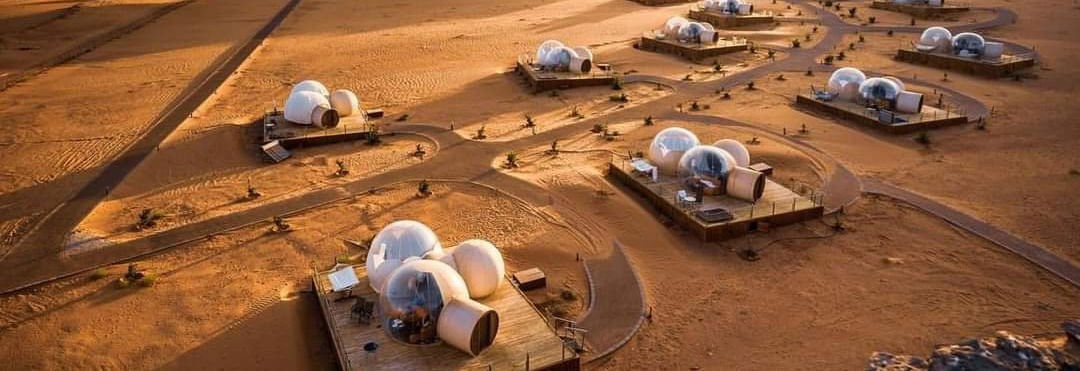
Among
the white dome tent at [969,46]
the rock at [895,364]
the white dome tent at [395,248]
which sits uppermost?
the white dome tent at [969,46]

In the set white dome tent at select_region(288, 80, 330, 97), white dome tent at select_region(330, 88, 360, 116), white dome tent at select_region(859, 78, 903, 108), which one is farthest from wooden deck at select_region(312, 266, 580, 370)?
white dome tent at select_region(859, 78, 903, 108)

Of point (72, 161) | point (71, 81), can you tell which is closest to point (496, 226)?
point (72, 161)

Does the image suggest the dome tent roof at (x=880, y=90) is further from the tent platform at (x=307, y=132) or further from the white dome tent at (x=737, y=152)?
the tent platform at (x=307, y=132)

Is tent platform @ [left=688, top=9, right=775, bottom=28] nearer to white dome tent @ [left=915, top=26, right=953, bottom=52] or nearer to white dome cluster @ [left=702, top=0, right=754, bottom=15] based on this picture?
white dome cluster @ [left=702, top=0, right=754, bottom=15]

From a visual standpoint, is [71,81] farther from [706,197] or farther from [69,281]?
[706,197]

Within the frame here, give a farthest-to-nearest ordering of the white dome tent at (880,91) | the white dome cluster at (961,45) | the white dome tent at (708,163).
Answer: the white dome cluster at (961,45) < the white dome tent at (880,91) < the white dome tent at (708,163)

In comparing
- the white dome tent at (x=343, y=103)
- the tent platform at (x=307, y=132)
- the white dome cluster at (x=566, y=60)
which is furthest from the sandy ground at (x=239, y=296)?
the white dome cluster at (x=566, y=60)
